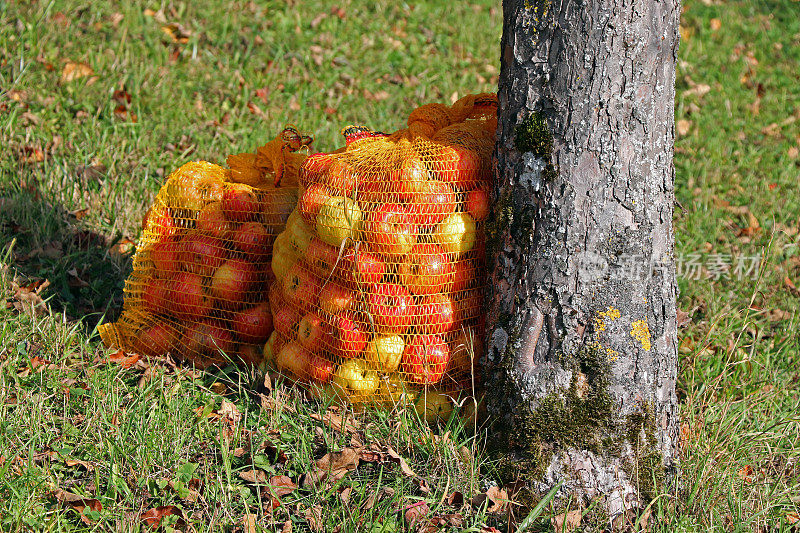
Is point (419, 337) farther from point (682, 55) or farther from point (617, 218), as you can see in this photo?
point (682, 55)

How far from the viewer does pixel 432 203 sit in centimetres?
258

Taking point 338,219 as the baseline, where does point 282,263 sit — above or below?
below

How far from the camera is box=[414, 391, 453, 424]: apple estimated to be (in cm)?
273

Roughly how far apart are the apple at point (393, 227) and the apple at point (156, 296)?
1.14m

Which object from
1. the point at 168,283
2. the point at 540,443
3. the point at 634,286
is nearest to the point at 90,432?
the point at 168,283

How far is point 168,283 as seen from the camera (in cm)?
320

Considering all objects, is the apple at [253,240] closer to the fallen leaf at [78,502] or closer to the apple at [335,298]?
the apple at [335,298]

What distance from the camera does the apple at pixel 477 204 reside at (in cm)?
265

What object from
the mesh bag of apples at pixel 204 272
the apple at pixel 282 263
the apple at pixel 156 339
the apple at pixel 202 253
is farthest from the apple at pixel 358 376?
the apple at pixel 156 339

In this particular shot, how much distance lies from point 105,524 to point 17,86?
134 inches

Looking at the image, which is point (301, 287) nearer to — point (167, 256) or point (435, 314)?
point (435, 314)

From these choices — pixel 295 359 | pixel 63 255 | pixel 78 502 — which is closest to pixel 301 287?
pixel 295 359

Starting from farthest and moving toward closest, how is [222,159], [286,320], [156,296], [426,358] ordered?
[222,159]
[156,296]
[286,320]
[426,358]

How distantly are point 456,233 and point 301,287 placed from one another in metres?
0.67
